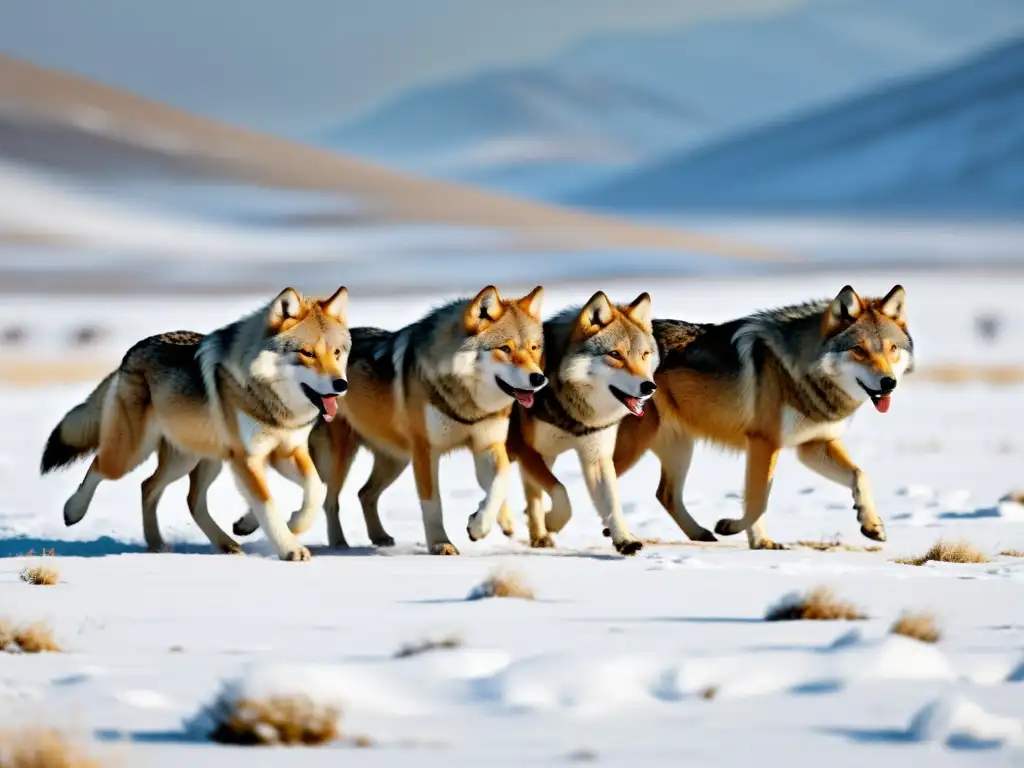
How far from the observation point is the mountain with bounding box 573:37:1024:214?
133500 millimetres

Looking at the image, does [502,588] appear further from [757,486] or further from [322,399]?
[757,486]

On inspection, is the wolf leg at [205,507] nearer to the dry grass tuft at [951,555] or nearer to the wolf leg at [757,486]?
the wolf leg at [757,486]

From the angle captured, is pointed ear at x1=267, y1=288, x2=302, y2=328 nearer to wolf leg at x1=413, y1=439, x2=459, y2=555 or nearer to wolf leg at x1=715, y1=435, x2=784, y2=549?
wolf leg at x1=413, y1=439, x2=459, y2=555

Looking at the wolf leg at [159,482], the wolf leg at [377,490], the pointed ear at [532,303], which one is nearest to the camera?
the pointed ear at [532,303]

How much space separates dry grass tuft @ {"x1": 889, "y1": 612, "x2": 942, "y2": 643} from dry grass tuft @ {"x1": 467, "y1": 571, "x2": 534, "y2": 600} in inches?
63.8

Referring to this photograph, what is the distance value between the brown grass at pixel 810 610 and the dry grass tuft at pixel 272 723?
2390mm

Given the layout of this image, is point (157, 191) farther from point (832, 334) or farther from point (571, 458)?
point (832, 334)

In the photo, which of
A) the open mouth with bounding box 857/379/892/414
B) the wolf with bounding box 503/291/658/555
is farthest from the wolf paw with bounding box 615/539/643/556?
the open mouth with bounding box 857/379/892/414

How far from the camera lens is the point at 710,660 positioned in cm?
556

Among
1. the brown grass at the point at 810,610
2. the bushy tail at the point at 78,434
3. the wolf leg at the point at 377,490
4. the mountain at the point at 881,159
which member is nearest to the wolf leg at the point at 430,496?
the wolf leg at the point at 377,490


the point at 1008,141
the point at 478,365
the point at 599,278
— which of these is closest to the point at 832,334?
the point at 478,365

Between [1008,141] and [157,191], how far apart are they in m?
69.1

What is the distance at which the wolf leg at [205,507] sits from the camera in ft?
32.0

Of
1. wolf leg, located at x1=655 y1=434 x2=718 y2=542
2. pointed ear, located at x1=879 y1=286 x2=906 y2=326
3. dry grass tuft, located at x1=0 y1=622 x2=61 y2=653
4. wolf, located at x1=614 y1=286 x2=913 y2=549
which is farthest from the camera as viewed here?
wolf leg, located at x1=655 y1=434 x2=718 y2=542
